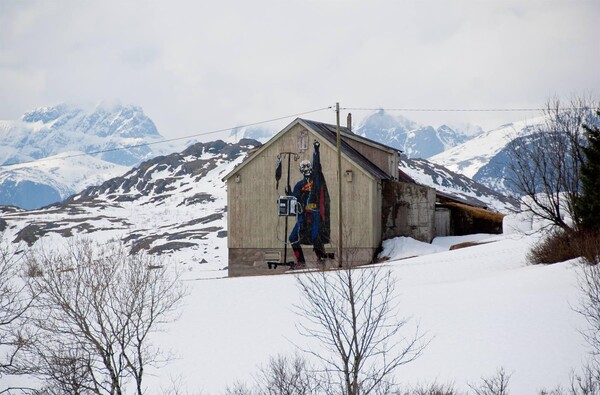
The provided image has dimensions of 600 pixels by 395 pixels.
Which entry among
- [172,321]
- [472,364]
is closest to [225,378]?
[172,321]

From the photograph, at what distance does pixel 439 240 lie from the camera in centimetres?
4656

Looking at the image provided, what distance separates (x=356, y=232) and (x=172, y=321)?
16.9 meters

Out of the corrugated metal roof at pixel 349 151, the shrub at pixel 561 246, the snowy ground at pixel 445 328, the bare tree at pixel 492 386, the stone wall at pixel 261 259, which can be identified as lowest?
the bare tree at pixel 492 386

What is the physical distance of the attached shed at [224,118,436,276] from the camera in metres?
42.4

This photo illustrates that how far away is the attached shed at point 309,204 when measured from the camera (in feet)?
139

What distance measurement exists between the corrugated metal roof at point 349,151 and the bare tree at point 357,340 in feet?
45.1

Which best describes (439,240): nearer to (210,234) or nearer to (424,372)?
(424,372)

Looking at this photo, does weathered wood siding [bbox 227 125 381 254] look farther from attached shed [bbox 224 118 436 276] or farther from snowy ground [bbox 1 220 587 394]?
snowy ground [bbox 1 220 587 394]

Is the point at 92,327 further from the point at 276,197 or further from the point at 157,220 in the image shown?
the point at 157,220

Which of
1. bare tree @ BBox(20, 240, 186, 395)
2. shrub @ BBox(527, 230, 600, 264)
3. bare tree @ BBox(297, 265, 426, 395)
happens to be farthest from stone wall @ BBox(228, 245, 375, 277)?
bare tree @ BBox(20, 240, 186, 395)

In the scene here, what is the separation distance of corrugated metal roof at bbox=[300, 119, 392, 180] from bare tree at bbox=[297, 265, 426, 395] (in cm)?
1376

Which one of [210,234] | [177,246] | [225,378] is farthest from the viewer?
[210,234]

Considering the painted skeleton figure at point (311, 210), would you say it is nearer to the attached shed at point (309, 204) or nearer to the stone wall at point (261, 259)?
the attached shed at point (309, 204)

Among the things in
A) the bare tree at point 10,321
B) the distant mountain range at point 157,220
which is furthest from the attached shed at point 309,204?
the distant mountain range at point 157,220
